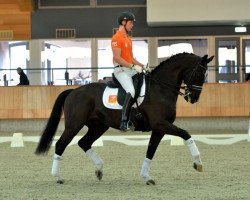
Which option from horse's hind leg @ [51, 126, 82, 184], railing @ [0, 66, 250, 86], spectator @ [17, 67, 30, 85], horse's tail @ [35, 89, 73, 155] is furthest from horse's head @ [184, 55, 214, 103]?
spectator @ [17, 67, 30, 85]

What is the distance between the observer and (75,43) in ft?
83.7

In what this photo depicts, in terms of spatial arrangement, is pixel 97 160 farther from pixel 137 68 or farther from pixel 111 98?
pixel 137 68

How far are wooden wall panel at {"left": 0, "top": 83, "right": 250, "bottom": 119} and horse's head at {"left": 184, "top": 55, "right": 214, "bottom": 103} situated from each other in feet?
33.9

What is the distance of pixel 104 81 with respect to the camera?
1816cm

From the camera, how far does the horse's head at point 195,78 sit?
864cm

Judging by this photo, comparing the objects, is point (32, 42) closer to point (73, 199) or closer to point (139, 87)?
point (139, 87)

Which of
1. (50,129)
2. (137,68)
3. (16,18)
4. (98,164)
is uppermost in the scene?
(16,18)

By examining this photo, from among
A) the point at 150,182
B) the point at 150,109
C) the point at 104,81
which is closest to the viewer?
the point at 150,182

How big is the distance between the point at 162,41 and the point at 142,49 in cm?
80

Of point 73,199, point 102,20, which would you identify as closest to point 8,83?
point 102,20

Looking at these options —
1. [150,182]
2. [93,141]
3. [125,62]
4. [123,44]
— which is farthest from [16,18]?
[150,182]

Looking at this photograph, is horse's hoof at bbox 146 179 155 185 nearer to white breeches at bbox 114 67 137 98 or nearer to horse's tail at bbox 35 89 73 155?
white breeches at bbox 114 67 137 98

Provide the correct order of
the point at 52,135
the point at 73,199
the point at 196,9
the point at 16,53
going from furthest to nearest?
the point at 16,53, the point at 196,9, the point at 52,135, the point at 73,199

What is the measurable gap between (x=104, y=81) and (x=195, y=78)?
31.5 ft
